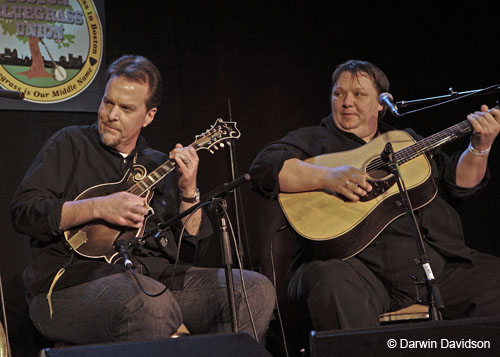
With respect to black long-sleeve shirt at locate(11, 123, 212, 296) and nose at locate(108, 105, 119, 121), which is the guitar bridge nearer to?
black long-sleeve shirt at locate(11, 123, 212, 296)

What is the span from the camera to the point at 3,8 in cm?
328

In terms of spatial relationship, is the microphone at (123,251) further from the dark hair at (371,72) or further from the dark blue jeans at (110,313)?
the dark hair at (371,72)

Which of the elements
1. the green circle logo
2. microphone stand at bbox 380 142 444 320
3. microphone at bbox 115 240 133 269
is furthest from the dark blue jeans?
the green circle logo

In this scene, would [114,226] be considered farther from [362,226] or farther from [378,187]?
[378,187]

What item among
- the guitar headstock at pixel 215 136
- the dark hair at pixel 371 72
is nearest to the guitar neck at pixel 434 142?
the dark hair at pixel 371 72

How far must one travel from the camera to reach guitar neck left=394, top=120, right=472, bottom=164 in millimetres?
2906

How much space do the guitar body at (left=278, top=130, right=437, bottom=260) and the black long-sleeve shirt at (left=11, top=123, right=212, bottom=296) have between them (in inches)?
20.2

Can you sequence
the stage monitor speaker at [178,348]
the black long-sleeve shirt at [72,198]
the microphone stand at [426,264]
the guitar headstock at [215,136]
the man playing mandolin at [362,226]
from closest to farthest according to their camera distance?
the stage monitor speaker at [178,348] < the microphone stand at [426,264] < the black long-sleeve shirt at [72,198] < the man playing mandolin at [362,226] < the guitar headstock at [215,136]

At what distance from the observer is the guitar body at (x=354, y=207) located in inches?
110

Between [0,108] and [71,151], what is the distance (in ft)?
2.36

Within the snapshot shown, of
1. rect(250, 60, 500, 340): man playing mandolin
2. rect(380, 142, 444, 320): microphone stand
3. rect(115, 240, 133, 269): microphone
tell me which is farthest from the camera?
rect(250, 60, 500, 340): man playing mandolin

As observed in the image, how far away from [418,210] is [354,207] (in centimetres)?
40

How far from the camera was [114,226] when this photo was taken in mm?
2646

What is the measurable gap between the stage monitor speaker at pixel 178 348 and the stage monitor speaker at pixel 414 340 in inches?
8.0
